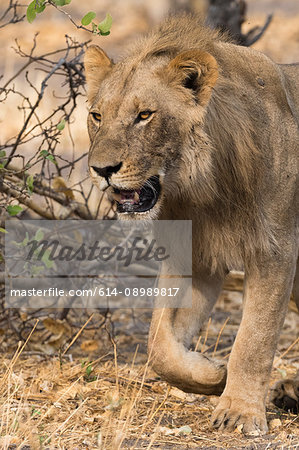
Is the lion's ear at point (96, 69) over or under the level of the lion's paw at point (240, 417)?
over

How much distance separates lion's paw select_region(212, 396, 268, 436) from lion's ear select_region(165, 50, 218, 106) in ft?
4.60

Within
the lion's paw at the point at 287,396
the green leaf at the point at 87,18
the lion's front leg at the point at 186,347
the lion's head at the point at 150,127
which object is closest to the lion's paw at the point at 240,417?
the lion's front leg at the point at 186,347

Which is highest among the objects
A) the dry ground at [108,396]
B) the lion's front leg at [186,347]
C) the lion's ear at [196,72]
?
the lion's ear at [196,72]

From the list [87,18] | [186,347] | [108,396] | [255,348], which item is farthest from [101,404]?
[87,18]

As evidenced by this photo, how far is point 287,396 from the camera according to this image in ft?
14.6

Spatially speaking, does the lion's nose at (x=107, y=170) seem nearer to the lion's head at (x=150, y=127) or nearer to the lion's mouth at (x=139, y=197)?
the lion's head at (x=150, y=127)

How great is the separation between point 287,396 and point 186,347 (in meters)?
0.62

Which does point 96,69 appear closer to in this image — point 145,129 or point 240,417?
point 145,129

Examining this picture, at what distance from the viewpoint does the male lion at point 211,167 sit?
368 cm

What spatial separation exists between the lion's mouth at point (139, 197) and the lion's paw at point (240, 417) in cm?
101

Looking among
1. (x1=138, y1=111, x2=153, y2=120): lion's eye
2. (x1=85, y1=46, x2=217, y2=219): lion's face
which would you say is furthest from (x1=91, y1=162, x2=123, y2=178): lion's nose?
(x1=138, y1=111, x2=153, y2=120): lion's eye

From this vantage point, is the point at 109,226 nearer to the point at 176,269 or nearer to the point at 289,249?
the point at 176,269

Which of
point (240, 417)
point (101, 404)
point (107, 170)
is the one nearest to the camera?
point (107, 170)

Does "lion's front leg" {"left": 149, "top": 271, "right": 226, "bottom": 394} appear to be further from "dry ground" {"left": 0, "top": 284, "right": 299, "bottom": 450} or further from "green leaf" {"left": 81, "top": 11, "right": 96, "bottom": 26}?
"green leaf" {"left": 81, "top": 11, "right": 96, "bottom": 26}
